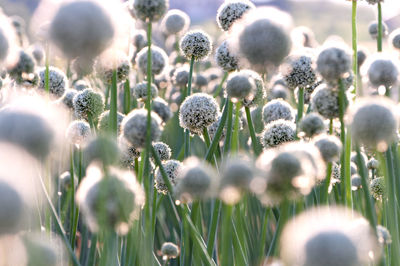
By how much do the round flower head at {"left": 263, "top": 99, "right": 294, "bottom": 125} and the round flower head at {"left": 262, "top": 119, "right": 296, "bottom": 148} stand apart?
0.33 meters

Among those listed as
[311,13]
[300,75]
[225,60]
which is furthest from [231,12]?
[311,13]

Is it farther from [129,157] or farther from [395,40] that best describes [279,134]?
[395,40]

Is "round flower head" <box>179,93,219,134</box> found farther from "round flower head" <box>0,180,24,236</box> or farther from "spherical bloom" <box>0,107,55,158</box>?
"round flower head" <box>0,180,24,236</box>

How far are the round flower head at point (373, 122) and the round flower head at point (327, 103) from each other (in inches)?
3.5

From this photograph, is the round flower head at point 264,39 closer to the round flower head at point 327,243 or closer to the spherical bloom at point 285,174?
the spherical bloom at point 285,174

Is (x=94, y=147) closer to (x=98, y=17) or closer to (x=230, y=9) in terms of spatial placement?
(x=98, y=17)

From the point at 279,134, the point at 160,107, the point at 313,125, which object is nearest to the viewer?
the point at 313,125

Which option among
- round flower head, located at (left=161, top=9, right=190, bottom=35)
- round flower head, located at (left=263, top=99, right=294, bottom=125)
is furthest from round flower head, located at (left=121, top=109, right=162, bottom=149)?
round flower head, located at (left=161, top=9, right=190, bottom=35)

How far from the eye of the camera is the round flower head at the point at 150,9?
3.16ft

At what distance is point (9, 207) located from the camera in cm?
54

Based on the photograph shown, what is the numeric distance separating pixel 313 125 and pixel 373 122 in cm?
13

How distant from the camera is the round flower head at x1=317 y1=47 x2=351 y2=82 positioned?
2.84ft

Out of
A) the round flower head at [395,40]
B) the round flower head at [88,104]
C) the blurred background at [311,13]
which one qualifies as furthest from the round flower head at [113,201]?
the blurred background at [311,13]

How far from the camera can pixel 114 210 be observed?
29.4 inches
